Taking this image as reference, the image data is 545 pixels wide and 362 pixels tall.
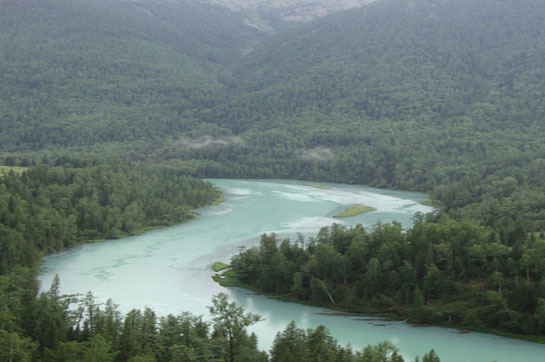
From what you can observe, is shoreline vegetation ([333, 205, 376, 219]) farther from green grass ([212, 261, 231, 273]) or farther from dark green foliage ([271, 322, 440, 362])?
dark green foliage ([271, 322, 440, 362])

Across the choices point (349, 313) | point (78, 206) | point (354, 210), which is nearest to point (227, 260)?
point (349, 313)

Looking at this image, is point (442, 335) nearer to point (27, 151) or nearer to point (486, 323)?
point (486, 323)

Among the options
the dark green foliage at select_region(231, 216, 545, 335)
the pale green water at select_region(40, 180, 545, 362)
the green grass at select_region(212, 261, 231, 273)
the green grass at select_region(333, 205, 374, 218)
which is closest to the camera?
the pale green water at select_region(40, 180, 545, 362)

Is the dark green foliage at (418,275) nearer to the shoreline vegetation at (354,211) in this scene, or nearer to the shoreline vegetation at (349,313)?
the shoreline vegetation at (349,313)

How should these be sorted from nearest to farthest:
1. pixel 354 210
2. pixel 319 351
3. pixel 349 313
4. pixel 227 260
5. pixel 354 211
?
1. pixel 319 351
2. pixel 349 313
3. pixel 227 260
4. pixel 354 211
5. pixel 354 210

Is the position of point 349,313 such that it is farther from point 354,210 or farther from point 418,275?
point 354,210

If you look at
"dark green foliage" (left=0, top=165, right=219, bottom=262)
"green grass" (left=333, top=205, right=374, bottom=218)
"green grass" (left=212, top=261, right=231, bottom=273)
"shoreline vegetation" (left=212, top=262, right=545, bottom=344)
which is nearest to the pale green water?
"shoreline vegetation" (left=212, top=262, right=545, bottom=344)
